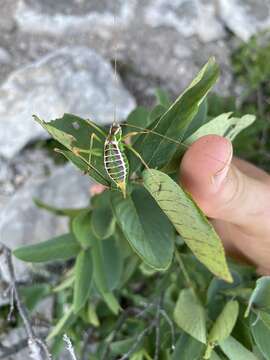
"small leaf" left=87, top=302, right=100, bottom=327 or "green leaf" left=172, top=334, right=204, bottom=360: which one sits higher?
"green leaf" left=172, top=334, right=204, bottom=360

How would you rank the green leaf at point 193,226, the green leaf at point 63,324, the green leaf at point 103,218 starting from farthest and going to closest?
1. the green leaf at point 63,324
2. the green leaf at point 103,218
3. the green leaf at point 193,226

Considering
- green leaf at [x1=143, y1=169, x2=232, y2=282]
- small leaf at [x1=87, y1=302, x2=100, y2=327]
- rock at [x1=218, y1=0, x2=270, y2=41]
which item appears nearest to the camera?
green leaf at [x1=143, y1=169, x2=232, y2=282]

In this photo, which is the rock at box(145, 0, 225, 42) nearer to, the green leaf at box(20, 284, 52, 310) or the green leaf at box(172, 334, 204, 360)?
the green leaf at box(20, 284, 52, 310)

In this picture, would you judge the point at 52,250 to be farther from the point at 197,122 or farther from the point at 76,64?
the point at 76,64

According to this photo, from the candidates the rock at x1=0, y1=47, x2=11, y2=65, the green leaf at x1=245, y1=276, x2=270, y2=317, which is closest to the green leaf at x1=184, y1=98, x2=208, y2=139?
the green leaf at x1=245, y1=276, x2=270, y2=317

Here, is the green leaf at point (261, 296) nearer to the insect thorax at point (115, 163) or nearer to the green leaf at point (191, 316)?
the green leaf at point (191, 316)

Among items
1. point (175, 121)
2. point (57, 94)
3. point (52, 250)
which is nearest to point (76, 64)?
point (57, 94)

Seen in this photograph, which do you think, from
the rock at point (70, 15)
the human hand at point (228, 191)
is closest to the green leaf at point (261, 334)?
the human hand at point (228, 191)
